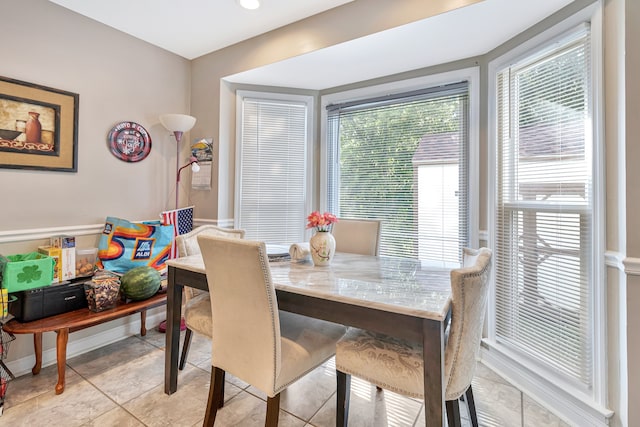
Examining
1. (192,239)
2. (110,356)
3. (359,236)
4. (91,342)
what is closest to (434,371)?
(359,236)

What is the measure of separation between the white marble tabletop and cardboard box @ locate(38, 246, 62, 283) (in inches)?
37.7

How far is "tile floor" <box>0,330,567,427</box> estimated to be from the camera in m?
1.64

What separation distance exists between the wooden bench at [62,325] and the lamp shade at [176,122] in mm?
1533

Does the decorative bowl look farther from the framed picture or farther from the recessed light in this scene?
the recessed light

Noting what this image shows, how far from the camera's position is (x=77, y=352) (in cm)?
232

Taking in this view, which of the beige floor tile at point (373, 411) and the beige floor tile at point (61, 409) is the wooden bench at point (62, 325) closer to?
the beige floor tile at point (61, 409)

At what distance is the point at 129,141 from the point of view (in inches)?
105

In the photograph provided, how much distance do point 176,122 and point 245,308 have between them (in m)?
2.10

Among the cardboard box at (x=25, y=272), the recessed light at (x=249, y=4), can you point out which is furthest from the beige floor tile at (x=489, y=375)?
the recessed light at (x=249, y=4)

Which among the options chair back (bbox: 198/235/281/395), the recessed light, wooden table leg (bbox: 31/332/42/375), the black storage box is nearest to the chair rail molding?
the black storage box

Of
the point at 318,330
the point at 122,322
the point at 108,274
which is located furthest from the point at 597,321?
the point at 122,322

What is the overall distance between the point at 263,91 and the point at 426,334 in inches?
109

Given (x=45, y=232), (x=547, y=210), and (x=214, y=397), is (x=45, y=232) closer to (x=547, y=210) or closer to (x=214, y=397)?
(x=214, y=397)

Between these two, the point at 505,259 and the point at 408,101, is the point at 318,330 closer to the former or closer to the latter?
the point at 505,259
